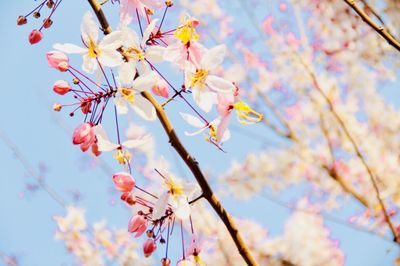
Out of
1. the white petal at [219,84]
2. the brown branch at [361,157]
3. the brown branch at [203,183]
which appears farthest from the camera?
the brown branch at [361,157]

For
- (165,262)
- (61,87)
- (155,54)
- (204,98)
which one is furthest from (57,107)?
(165,262)

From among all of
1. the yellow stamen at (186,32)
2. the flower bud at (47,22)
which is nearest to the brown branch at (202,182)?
the yellow stamen at (186,32)

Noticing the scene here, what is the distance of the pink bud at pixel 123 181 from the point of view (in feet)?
3.70

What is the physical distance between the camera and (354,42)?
525cm

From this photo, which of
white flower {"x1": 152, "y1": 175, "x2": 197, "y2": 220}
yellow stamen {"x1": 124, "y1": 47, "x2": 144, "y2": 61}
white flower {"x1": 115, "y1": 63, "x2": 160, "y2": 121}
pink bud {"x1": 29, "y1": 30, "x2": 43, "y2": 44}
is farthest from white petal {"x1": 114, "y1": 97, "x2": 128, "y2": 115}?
pink bud {"x1": 29, "y1": 30, "x2": 43, "y2": 44}

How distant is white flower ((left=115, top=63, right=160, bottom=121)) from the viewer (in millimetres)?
1099

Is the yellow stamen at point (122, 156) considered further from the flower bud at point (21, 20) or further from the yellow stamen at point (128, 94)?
the flower bud at point (21, 20)

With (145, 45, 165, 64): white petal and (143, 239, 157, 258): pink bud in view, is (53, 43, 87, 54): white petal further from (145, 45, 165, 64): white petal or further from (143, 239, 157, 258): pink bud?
(143, 239, 157, 258): pink bud

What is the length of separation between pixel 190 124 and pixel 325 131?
3.38m

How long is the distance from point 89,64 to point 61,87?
11 centimetres

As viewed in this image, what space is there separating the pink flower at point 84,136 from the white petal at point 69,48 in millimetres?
215

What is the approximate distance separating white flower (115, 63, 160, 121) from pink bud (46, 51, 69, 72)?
0.63 ft

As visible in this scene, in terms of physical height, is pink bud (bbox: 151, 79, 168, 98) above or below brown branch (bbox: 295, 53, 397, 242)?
below

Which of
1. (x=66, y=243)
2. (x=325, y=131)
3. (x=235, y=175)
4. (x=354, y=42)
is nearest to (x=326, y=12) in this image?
(x=354, y=42)
